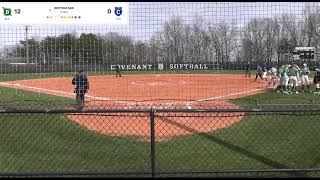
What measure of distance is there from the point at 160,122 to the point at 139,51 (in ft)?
7.03

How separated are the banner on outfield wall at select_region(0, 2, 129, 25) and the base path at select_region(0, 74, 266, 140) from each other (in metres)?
2.52

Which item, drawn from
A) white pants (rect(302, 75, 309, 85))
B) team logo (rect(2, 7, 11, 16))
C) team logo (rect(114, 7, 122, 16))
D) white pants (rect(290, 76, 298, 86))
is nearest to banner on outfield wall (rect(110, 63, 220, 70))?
team logo (rect(114, 7, 122, 16))

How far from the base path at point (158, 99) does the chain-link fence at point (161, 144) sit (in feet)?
0.19

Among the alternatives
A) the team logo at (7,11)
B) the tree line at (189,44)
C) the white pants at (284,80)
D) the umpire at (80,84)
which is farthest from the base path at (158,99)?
the team logo at (7,11)

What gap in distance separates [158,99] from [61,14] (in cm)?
834

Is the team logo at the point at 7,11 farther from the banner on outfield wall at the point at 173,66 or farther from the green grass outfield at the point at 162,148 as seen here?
the banner on outfield wall at the point at 173,66

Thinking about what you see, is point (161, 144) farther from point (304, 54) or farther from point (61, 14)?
point (304, 54)

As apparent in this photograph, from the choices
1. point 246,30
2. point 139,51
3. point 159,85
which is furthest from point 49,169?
point 159,85

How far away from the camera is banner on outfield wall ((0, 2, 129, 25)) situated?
1145cm

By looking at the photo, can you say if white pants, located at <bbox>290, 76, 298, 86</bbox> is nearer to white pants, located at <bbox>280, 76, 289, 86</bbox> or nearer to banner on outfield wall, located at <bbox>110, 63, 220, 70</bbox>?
white pants, located at <bbox>280, 76, 289, 86</bbox>

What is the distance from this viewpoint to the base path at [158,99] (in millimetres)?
12180

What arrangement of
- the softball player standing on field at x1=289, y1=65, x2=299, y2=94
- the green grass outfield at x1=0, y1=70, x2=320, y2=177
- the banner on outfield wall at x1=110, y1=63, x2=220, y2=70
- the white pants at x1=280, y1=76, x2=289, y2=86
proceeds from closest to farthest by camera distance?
the green grass outfield at x1=0, y1=70, x2=320, y2=177, the banner on outfield wall at x1=110, y1=63, x2=220, y2=70, the softball player standing on field at x1=289, y1=65, x2=299, y2=94, the white pants at x1=280, y1=76, x2=289, y2=86

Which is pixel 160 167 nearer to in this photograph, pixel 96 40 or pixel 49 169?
pixel 49 169

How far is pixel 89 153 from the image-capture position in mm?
9547
